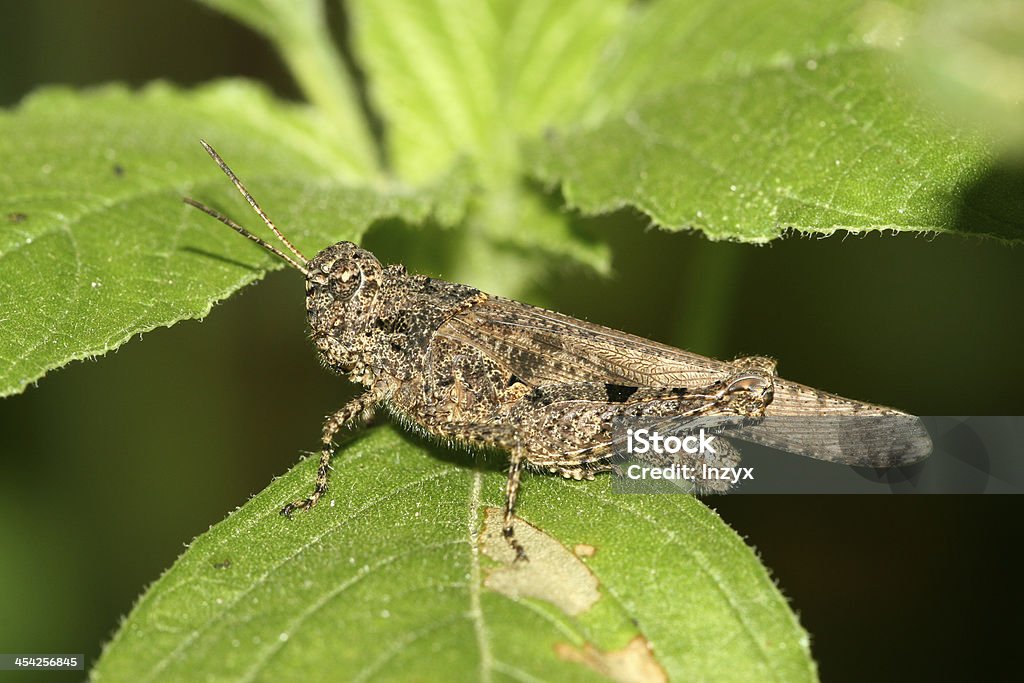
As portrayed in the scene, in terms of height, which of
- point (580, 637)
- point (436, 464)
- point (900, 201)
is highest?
point (900, 201)

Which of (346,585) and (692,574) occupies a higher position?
(692,574)

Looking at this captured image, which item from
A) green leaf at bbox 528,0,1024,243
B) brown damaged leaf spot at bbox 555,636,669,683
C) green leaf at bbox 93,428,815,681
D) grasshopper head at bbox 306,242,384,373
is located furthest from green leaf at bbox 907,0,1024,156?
grasshopper head at bbox 306,242,384,373

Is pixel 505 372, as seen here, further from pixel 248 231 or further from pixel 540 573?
pixel 248 231

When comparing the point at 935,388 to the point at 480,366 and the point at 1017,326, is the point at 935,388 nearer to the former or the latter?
the point at 1017,326

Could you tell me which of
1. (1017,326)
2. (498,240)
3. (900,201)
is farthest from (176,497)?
(1017,326)

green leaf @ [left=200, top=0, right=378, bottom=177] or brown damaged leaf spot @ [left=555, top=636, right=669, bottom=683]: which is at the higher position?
green leaf @ [left=200, top=0, right=378, bottom=177]

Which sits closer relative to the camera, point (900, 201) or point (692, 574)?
point (692, 574)

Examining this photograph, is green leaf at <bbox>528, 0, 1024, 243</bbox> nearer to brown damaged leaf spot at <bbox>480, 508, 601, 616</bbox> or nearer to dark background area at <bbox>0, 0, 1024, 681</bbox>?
dark background area at <bbox>0, 0, 1024, 681</bbox>
